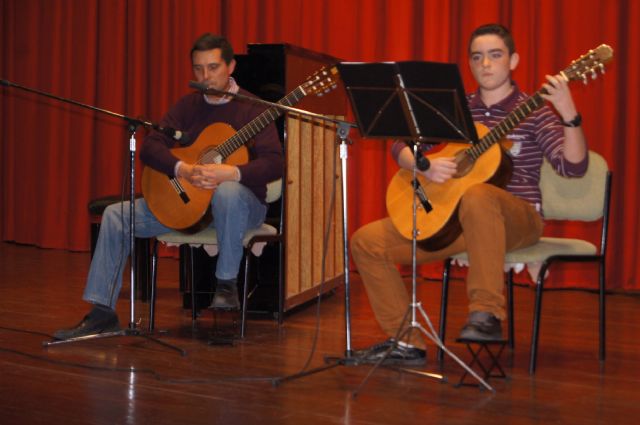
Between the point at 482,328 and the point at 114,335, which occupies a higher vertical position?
the point at 482,328

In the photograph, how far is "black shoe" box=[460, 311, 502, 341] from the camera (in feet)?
10.6

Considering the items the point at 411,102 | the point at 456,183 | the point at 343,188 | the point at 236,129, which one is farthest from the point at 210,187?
the point at 411,102

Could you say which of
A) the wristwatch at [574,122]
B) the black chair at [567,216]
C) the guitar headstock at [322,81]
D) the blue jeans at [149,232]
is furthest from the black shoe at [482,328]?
the blue jeans at [149,232]

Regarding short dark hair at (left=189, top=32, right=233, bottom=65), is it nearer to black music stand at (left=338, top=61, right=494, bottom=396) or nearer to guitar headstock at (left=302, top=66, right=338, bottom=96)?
guitar headstock at (left=302, top=66, right=338, bottom=96)

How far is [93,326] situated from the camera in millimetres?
4008

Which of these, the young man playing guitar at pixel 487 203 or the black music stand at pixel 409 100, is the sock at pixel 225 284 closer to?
the young man playing guitar at pixel 487 203

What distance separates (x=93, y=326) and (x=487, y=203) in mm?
1765

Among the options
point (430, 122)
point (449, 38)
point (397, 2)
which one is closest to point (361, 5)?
point (397, 2)

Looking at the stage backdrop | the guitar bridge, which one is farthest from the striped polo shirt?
the stage backdrop

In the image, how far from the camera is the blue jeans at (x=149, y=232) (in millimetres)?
3945

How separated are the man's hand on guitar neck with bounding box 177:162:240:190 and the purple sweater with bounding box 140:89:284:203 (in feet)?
0.14

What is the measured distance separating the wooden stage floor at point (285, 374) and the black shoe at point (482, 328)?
7.0 inches

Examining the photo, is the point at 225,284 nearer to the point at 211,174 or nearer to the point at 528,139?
the point at 211,174

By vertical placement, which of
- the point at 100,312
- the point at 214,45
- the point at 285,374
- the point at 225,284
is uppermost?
the point at 214,45
